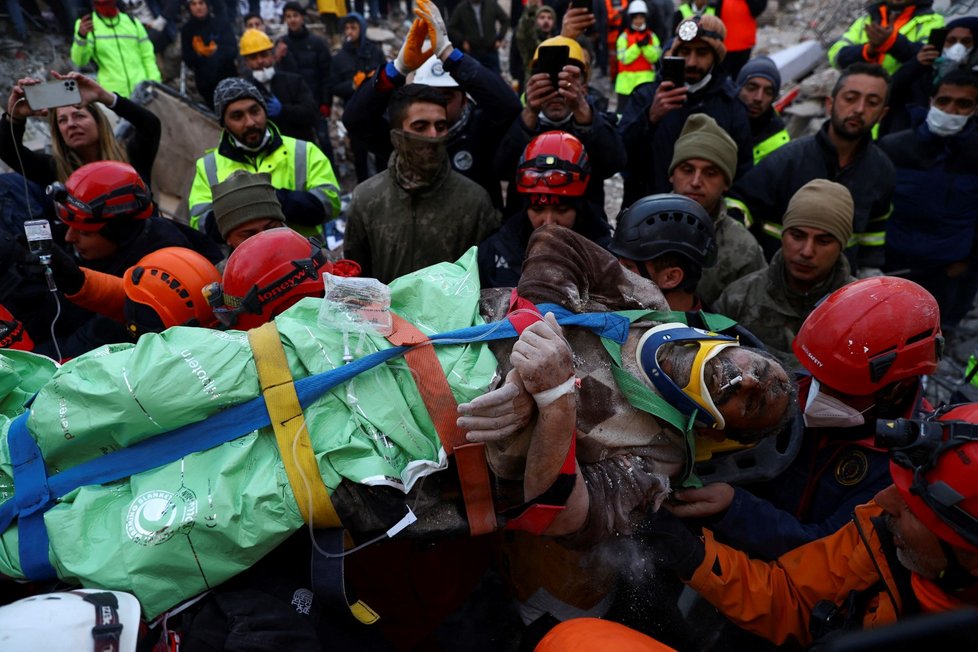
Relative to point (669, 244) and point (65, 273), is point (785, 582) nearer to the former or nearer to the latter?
point (669, 244)

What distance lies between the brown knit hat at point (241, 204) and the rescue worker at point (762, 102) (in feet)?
13.5

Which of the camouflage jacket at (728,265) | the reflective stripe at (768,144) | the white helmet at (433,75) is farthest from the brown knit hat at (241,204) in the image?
the reflective stripe at (768,144)

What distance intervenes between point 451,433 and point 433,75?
3.51 meters

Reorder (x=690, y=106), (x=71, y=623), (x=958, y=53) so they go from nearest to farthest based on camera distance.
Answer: (x=71, y=623) < (x=690, y=106) < (x=958, y=53)

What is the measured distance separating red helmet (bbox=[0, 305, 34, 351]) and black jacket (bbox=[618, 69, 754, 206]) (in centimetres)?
394

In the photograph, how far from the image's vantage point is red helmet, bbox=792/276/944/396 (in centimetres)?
244

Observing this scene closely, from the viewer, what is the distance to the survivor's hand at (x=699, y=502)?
2494 mm

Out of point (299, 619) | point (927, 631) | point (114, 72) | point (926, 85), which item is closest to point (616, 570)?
point (299, 619)

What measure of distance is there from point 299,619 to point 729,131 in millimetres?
4317

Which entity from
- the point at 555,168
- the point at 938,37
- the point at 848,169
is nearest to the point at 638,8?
the point at 938,37

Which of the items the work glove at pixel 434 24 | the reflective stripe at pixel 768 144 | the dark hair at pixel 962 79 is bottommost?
the reflective stripe at pixel 768 144

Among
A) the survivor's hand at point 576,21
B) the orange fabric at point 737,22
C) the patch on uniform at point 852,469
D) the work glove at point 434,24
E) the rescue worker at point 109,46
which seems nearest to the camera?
the patch on uniform at point 852,469

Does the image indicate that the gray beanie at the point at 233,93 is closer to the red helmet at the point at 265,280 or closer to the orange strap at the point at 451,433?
the red helmet at the point at 265,280

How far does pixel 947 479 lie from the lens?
6.33 feet
